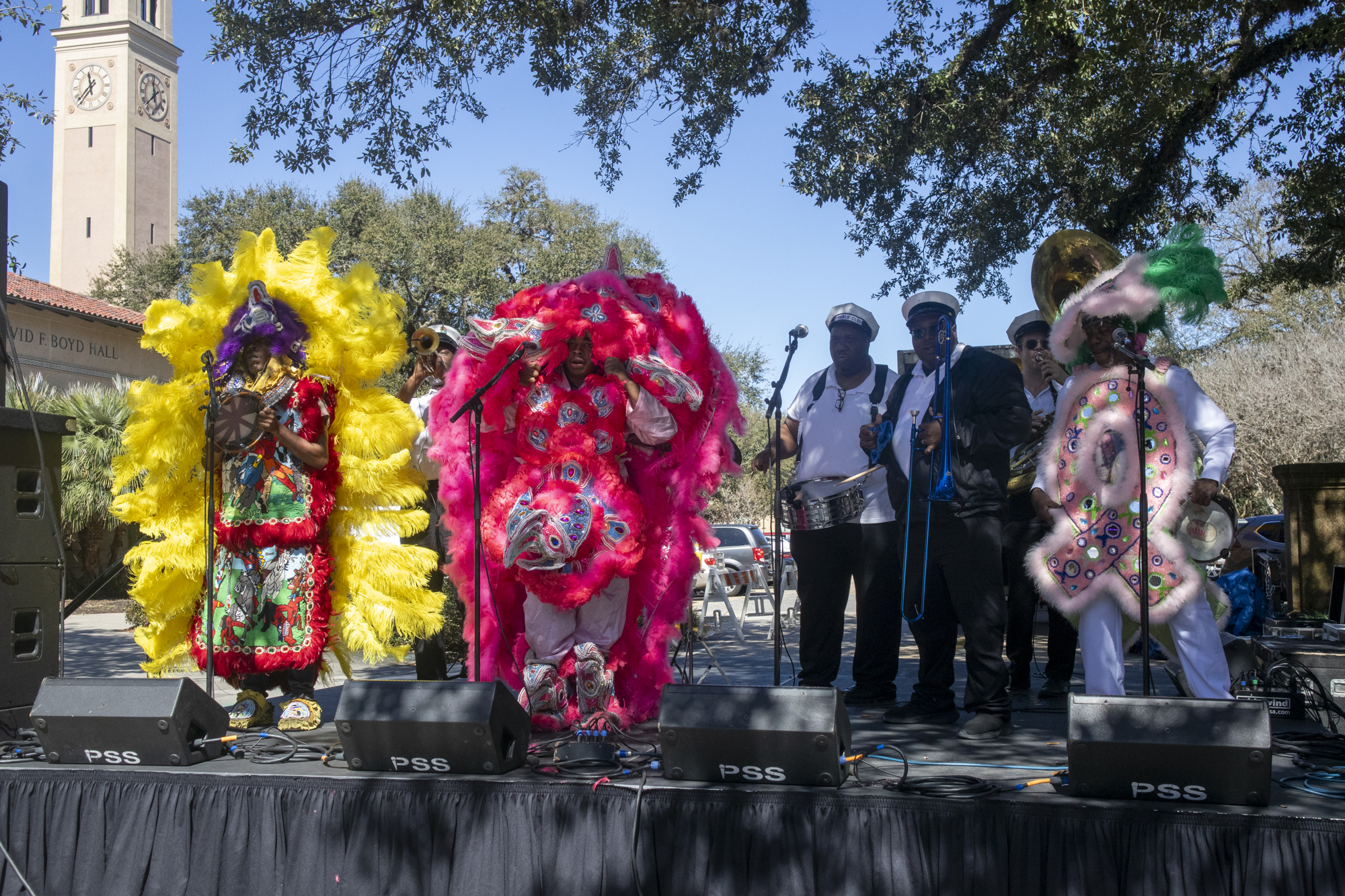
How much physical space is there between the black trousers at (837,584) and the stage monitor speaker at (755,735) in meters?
1.80

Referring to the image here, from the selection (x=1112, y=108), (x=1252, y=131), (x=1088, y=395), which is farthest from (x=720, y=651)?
(x=1252, y=131)

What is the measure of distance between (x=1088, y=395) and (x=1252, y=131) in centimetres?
813

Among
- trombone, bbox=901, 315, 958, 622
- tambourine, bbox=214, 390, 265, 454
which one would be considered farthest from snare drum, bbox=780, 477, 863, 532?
tambourine, bbox=214, 390, 265, 454

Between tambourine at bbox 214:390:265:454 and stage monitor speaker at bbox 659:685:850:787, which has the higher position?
tambourine at bbox 214:390:265:454

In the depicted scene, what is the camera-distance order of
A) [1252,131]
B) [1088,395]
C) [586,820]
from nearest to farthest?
[586,820] → [1088,395] → [1252,131]

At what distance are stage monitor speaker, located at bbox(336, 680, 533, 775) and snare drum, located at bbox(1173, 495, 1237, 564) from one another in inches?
98.9

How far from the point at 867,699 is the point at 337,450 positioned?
2.80 m

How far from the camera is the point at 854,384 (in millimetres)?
5387

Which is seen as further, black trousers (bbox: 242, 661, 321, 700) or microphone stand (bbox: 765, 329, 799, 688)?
black trousers (bbox: 242, 661, 321, 700)

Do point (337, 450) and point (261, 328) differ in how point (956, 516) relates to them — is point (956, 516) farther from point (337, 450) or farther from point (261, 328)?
point (261, 328)

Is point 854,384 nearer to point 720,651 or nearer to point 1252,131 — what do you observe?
point 720,651

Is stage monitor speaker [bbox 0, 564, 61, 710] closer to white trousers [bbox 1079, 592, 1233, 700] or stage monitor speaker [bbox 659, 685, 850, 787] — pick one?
stage monitor speaker [bbox 659, 685, 850, 787]

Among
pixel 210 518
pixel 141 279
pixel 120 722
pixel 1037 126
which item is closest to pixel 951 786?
pixel 120 722

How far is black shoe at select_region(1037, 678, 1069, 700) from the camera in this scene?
5375 millimetres
